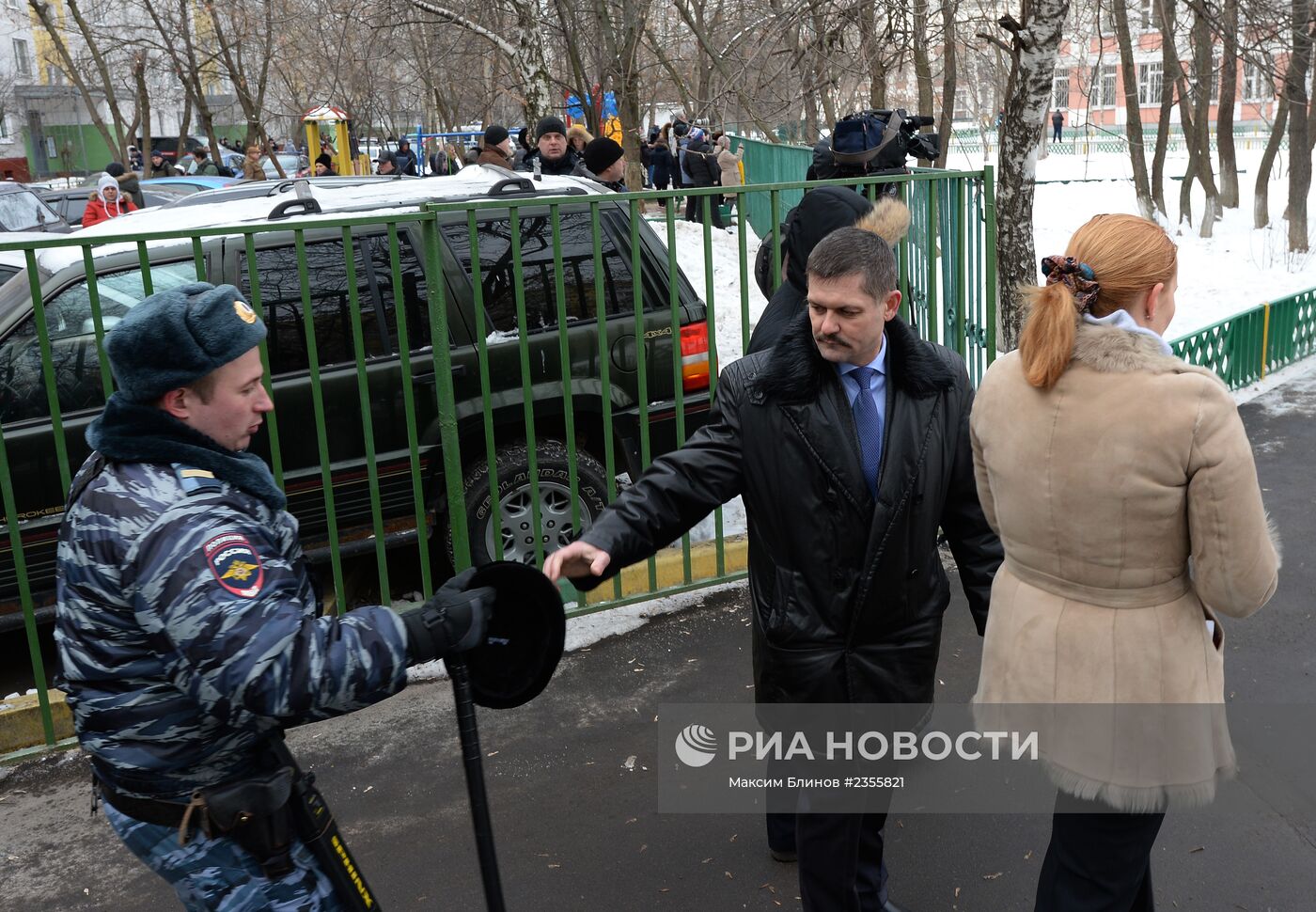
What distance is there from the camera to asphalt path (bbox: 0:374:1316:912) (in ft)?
11.7

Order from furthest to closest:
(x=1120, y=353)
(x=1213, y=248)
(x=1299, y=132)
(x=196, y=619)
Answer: (x=1213, y=248)
(x=1299, y=132)
(x=1120, y=353)
(x=196, y=619)

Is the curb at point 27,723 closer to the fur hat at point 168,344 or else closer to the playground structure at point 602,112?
the fur hat at point 168,344

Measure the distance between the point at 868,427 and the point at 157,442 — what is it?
1.61 meters

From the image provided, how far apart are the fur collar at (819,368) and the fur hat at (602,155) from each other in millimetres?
7257

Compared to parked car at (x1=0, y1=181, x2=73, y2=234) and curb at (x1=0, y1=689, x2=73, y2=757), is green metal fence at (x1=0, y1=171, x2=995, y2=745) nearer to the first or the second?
curb at (x1=0, y1=689, x2=73, y2=757)

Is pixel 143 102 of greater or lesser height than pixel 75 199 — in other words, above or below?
above

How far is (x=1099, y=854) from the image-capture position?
2.64 meters

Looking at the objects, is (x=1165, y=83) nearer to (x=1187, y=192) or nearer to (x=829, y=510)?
(x=1187, y=192)

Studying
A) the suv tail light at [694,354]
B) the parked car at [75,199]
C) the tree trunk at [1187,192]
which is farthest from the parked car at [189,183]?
the suv tail light at [694,354]

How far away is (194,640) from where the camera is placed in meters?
2.05

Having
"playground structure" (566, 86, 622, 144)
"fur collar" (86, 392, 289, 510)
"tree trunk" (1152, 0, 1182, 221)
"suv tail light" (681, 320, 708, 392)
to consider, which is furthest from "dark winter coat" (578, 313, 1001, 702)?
"tree trunk" (1152, 0, 1182, 221)

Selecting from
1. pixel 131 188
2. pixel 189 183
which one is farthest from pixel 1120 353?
pixel 189 183

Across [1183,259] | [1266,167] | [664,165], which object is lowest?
[1183,259]

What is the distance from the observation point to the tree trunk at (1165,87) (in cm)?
1769
